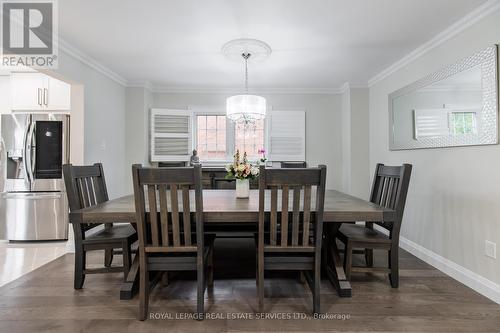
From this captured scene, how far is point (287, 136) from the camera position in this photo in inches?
181

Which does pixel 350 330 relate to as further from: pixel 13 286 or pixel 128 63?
pixel 128 63

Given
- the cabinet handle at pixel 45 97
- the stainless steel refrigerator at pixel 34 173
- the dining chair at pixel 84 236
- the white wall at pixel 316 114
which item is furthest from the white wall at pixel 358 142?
the cabinet handle at pixel 45 97

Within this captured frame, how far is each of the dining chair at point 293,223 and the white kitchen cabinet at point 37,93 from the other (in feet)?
11.1

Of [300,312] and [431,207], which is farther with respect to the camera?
[431,207]

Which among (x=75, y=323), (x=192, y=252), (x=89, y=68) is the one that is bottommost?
(x=75, y=323)

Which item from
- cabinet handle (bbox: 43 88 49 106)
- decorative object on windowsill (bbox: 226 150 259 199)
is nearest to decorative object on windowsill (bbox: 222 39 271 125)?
decorative object on windowsill (bbox: 226 150 259 199)

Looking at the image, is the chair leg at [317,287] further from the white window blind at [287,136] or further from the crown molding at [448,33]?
the white window blind at [287,136]

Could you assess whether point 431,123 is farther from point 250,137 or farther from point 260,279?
point 250,137

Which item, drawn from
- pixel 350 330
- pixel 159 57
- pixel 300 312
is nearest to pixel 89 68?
pixel 159 57

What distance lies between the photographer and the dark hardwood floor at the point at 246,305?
1.70 meters

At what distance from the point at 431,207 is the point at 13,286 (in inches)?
159

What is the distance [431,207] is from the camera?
110 inches

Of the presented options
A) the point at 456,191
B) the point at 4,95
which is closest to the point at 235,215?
the point at 456,191

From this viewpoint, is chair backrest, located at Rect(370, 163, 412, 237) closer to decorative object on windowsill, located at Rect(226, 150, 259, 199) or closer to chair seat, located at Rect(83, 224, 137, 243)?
decorative object on windowsill, located at Rect(226, 150, 259, 199)
